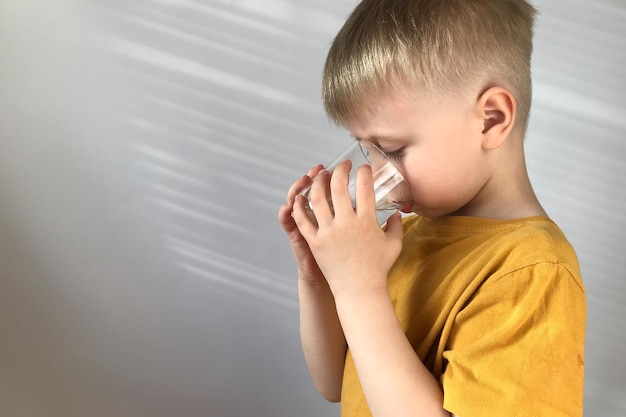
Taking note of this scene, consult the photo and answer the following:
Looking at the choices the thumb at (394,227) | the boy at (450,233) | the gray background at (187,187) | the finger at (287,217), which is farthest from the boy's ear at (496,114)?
the gray background at (187,187)

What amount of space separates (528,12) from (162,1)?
1.72 ft

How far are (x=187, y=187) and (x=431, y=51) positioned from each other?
0.52m

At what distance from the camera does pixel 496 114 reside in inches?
21.5

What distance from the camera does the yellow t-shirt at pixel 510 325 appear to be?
45 cm

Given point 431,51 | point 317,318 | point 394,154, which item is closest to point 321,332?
point 317,318

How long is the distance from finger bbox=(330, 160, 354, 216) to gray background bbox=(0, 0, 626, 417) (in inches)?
13.6

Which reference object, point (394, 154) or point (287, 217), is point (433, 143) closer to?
point (394, 154)

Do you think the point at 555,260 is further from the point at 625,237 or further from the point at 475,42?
the point at 625,237

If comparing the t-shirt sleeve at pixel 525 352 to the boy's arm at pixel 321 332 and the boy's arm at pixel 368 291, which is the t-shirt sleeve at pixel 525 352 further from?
the boy's arm at pixel 321 332

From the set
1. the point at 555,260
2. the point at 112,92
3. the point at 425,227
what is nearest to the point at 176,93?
the point at 112,92

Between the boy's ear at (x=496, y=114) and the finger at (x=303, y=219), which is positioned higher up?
the boy's ear at (x=496, y=114)

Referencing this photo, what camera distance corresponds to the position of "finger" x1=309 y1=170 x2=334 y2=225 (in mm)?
556

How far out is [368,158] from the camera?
0.61 meters

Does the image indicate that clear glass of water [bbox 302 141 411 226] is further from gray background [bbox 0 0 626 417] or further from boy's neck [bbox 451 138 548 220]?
gray background [bbox 0 0 626 417]
